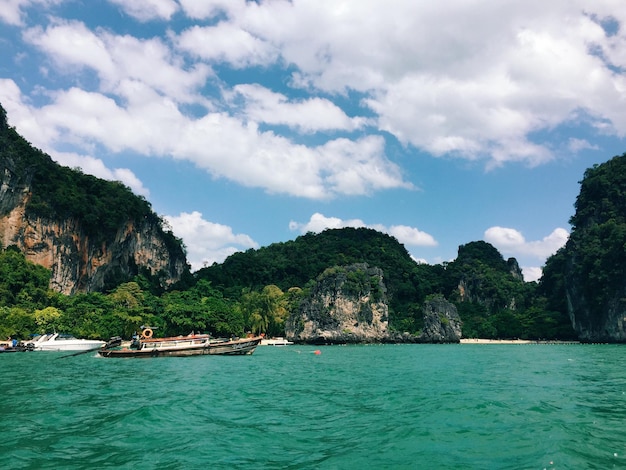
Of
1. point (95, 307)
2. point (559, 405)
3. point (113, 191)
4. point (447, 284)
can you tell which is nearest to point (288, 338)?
point (95, 307)

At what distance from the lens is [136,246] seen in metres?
91.1

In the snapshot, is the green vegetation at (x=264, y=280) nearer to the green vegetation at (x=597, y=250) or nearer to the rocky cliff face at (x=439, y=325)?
the green vegetation at (x=597, y=250)

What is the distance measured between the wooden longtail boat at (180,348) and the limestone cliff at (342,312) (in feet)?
136

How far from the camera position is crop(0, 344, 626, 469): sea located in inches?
345

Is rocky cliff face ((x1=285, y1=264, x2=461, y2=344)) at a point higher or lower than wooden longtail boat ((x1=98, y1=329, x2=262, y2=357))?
higher

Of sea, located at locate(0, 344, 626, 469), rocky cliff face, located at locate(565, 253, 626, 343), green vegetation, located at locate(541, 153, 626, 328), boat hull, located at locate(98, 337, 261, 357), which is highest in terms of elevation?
green vegetation, located at locate(541, 153, 626, 328)

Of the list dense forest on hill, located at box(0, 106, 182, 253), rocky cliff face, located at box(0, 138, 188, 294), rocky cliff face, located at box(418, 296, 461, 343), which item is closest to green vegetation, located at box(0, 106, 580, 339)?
dense forest on hill, located at box(0, 106, 182, 253)

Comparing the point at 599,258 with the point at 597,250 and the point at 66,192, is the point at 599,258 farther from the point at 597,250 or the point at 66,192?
the point at 66,192

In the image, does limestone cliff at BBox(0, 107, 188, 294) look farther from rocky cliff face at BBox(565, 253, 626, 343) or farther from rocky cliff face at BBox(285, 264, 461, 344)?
rocky cliff face at BBox(565, 253, 626, 343)

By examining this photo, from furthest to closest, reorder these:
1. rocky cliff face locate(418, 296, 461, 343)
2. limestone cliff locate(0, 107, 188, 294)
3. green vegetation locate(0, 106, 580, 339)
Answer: rocky cliff face locate(418, 296, 461, 343) < limestone cliff locate(0, 107, 188, 294) < green vegetation locate(0, 106, 580, 339)

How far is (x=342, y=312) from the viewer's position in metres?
81.6

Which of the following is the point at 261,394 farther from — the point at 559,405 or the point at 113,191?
the point at 113,191

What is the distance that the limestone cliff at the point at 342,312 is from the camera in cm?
7975

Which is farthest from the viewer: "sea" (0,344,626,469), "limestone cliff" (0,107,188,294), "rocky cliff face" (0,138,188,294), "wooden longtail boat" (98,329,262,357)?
"limestone cliff" (0,107,188,294)
